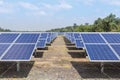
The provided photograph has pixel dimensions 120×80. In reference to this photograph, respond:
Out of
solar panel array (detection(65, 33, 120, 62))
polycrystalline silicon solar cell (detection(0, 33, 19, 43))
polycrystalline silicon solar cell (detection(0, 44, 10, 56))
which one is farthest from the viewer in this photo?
polycrystalline silicon solar cell (detection(0, 33, 19, 43))

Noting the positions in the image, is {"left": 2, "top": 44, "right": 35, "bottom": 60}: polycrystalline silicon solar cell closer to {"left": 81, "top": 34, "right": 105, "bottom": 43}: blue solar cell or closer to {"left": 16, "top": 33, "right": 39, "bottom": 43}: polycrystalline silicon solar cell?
{"left": 16, "top": 33, "right": 39, "bottom": 43}: polycrystalline silicon solar cell

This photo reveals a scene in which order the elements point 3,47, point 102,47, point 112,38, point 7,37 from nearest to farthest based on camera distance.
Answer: point 3,47, point 102,47, point 112,38, point 7,37

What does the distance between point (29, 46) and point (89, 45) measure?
4.04m

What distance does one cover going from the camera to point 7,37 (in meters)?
21.2

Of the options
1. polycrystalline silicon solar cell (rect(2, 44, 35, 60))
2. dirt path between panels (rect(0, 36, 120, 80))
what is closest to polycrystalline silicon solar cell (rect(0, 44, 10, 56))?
polycrystalline silicon solar cell (rect(2, 44, 35, 60))

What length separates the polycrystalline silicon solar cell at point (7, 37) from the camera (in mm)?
19994

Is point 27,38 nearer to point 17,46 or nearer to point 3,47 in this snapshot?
point 17,46

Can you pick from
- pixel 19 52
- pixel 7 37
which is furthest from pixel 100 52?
pixel 7 37

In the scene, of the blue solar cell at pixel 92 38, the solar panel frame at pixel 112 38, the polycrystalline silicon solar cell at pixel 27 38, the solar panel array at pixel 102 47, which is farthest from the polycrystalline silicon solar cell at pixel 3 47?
the solar panel frame at pixel 112 38

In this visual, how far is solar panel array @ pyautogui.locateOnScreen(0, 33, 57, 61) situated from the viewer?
1653cm

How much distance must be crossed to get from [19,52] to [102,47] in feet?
17.7

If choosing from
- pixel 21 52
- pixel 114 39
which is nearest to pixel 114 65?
pixel 114 39

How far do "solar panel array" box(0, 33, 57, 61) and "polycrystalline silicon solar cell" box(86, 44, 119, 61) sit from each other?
11.8 ft

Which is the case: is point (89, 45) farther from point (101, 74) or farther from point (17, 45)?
point (17, 45)
